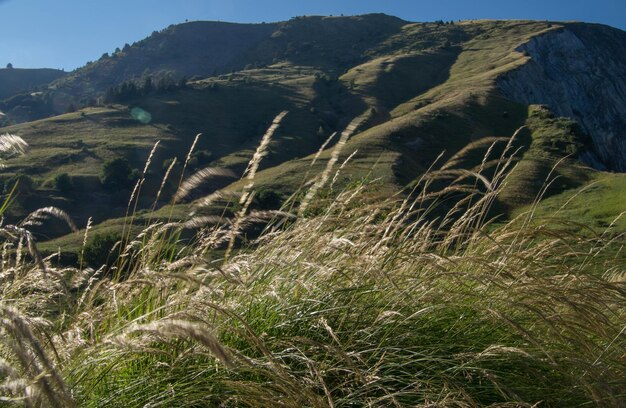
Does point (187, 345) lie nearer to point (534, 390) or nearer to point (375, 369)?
point (375, 369)

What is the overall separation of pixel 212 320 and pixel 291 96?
91.5 metres

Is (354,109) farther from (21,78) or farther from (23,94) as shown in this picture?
(21,78)

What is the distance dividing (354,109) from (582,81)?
5042 centimetres

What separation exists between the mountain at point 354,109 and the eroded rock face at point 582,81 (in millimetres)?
351

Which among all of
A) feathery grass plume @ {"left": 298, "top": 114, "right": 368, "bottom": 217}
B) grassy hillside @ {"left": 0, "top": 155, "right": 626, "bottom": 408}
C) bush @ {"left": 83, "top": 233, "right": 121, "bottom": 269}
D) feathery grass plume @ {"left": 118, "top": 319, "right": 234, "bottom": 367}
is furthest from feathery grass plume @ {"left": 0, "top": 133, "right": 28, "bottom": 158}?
bush @ {"left": 83, "top": 233, "right": 121, "bottom": 269}

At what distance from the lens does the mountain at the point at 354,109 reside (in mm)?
39250

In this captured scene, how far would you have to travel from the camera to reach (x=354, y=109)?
272 feet

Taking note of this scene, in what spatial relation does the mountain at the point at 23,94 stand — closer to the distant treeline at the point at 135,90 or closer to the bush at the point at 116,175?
the bush at the point at 116,175

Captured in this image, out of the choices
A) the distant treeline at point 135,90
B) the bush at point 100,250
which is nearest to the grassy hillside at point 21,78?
the distant treeline at point 135,90

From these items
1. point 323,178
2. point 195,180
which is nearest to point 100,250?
point 195,180

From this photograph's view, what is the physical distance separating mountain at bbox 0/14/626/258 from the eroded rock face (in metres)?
0.35

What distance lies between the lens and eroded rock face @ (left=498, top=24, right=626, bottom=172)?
9019 cm

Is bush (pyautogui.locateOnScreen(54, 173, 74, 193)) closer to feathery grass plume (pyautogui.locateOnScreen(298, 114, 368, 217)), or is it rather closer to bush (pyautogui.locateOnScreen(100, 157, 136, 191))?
bush (pyautogui.locateOnScreen(100, 157, 136, 191))

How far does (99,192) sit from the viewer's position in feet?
167
